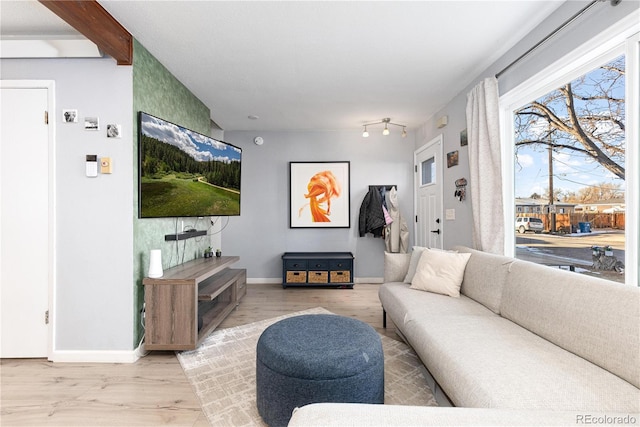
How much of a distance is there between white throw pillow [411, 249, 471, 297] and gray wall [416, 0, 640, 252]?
2.25 feet

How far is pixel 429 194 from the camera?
4.00 meters

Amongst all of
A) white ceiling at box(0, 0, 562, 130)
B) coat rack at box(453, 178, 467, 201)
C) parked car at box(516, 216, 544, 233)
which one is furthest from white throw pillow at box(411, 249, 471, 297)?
white ceiling at box(0, 0, 562, 130)

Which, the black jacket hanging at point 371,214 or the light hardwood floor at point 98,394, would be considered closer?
the light hardwood floor at point 98,394

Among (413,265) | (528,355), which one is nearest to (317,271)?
(413,265)

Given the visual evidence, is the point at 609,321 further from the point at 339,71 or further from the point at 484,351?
the point at 339,71

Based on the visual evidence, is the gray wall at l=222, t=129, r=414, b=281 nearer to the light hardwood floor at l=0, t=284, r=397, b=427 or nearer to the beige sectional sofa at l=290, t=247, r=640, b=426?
the light hardwood floor at l=0, t=284, r=397, b=427

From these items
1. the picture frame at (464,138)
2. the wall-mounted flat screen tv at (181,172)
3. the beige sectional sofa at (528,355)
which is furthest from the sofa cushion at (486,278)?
the wall-mounted flat screen tv at (181,172)

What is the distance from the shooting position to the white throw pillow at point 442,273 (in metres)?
2.31

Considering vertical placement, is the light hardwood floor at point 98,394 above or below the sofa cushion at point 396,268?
below

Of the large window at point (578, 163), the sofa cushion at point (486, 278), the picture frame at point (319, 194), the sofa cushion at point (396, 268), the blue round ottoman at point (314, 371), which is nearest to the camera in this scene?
the blue round ottoman at point (314, 371)

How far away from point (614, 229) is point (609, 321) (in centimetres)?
→ 73

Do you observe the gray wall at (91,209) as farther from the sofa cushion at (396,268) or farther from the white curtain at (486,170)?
the white curtain at (486,170)

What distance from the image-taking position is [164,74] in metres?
2.62

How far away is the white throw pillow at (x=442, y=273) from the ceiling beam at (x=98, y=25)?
2902 mm
